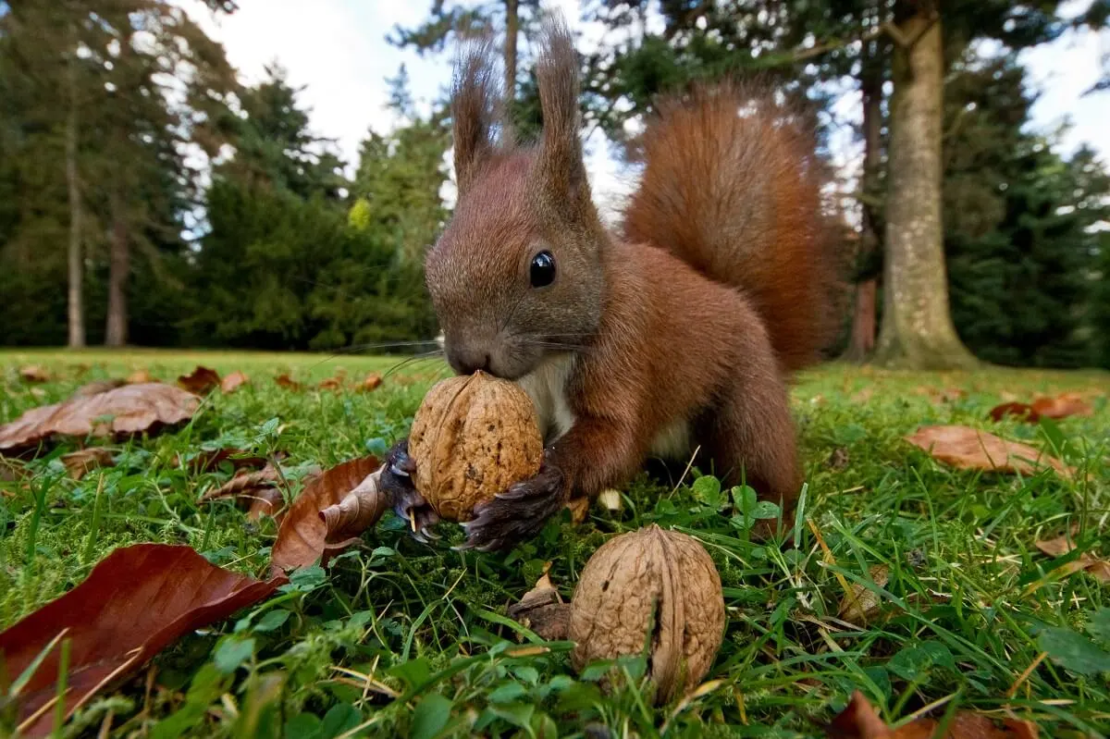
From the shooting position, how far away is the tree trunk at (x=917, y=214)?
6.43 metres

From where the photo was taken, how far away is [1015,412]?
2357 millimetres

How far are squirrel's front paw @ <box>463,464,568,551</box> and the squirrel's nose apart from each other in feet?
0.82

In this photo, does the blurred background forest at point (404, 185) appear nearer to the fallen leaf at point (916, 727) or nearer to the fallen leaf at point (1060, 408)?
the fallen leaf at point (1060, 408)

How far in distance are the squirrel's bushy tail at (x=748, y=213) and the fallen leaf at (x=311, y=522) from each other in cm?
103

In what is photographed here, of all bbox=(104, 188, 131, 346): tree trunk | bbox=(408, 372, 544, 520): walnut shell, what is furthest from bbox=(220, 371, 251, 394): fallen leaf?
bbox=(104, 188, 131, 346): tree trunk

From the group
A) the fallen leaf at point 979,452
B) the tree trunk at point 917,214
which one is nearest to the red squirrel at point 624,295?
the fallen leaf at point 979,452

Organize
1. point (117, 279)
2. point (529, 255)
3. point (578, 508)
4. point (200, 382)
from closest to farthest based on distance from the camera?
1. point (578, 508)
2. point (529, 255)
3. point (200, 382)
4. point (117, 279)

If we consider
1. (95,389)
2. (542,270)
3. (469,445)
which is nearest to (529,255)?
(542,270)

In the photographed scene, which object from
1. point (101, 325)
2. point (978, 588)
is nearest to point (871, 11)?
point (978, 588)

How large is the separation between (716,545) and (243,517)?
2.25 feet

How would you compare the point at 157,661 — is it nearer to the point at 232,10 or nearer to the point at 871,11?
the point at 871,11

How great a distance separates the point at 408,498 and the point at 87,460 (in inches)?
30.2

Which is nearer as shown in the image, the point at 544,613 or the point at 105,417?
the point at 544,613

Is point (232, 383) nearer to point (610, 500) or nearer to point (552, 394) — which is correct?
point (552, 394)
